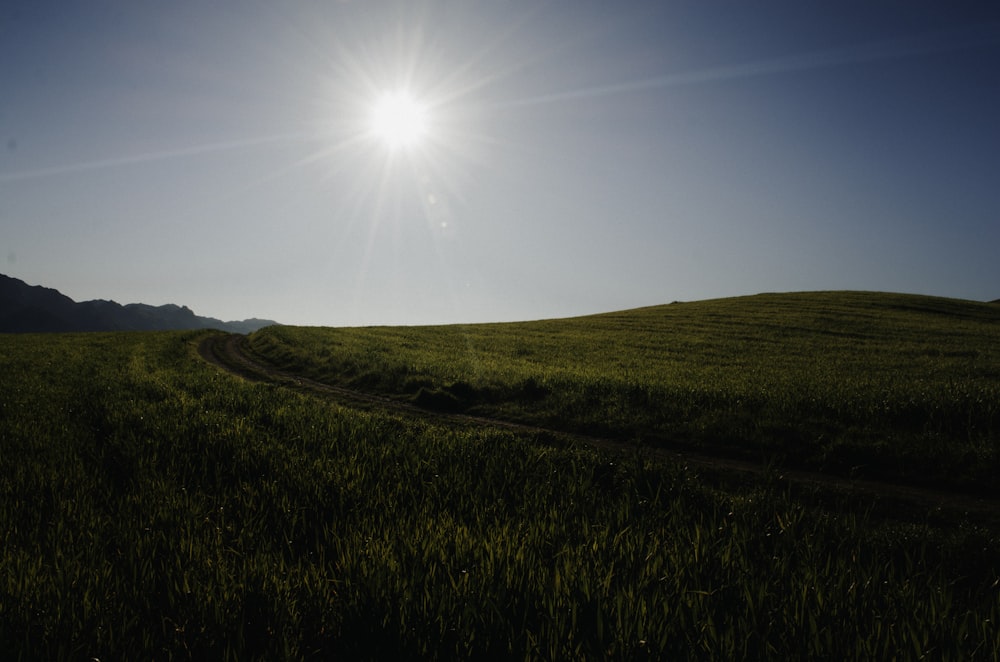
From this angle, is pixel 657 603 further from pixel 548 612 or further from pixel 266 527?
pixel 266 527

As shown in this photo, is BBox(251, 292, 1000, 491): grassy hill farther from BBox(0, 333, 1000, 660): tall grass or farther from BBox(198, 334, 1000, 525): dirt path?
BBox(0, 333, 1000, 660): tall grass

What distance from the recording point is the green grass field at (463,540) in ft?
9.21

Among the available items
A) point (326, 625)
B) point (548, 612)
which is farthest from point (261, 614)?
point (548, 612)

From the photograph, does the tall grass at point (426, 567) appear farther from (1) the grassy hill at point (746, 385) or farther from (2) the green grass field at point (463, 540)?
(1) the grassy hill at point (746, 385)

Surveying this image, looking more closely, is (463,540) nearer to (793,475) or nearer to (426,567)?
(426,567)

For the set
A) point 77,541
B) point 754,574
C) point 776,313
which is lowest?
point 754,574

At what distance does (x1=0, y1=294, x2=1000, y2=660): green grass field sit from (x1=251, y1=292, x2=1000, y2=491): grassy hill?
12 cm

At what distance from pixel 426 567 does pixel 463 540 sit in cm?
55

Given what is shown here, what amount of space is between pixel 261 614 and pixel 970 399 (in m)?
14.8

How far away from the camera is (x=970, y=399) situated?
423 inches

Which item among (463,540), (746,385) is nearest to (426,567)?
(463,540)

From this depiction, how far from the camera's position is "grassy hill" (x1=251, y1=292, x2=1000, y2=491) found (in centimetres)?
951

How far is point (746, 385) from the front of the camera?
14.7 meters

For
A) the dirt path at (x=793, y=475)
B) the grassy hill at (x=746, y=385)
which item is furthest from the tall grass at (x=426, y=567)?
the grassy hill at (x=746, y=385)
